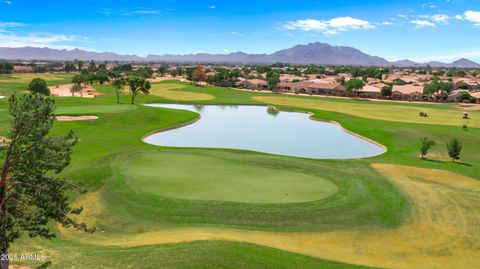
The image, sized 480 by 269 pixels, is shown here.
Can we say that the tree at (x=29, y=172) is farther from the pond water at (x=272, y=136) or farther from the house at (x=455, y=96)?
the house at (x=455, y=96)

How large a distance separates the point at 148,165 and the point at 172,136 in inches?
893

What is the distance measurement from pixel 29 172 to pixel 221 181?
1961cm

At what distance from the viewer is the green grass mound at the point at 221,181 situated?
29.1 metres

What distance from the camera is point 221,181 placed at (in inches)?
1277

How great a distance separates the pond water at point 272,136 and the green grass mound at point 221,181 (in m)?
13.5

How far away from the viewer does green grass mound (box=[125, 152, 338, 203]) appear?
95.4ft

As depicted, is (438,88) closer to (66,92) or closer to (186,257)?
(66,92)

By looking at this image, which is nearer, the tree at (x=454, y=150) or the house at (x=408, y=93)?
the tree at (x=454, y=150)

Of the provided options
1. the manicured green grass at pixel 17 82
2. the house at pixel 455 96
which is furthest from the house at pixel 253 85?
the manicured green grass at pixel 17 82

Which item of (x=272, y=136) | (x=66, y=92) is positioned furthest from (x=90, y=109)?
(x=66, y=92)

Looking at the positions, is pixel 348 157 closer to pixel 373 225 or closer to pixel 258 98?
pixel 373 225

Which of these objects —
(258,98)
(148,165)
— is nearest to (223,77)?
(258,98)

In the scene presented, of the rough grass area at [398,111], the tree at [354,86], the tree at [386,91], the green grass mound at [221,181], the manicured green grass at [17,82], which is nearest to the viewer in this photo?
the green grass mound at [221,181]

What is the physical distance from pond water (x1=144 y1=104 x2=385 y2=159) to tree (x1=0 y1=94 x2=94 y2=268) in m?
37.2
